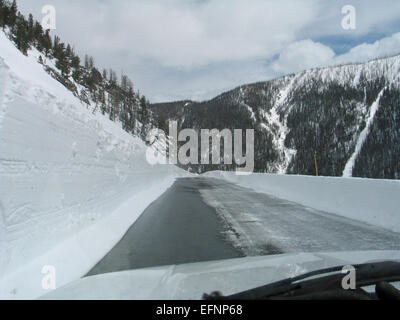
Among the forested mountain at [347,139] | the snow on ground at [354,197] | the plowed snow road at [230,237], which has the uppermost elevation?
the forested mountain at [347,139]

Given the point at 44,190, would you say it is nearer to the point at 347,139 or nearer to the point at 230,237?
the point at 230,237

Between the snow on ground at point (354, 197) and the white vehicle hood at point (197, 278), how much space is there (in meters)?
5.60

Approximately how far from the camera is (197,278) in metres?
3.28

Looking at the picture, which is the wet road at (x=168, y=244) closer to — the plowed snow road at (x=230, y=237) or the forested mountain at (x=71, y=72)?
the plowed snow road at (x=230, y=237)

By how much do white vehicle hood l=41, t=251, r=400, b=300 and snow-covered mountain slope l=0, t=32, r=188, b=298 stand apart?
43.6 inches

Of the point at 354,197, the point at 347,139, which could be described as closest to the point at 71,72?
the point at 354,197

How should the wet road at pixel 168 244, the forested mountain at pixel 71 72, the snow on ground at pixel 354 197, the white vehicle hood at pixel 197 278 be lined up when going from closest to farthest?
the white vehicle hood at pixel 197 278 < the wet road at pixel 168 244 < the snow on ground at pixel 354 197 < the forested mountain at pixel 71 72

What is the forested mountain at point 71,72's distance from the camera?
49766 millimetres

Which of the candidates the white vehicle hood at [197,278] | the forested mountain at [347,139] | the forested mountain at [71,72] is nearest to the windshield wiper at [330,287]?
the white vehicle hood at [197,278]

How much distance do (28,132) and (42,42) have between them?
6879cm

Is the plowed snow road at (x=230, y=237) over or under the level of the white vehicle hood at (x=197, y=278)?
under

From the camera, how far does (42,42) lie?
64.4m
